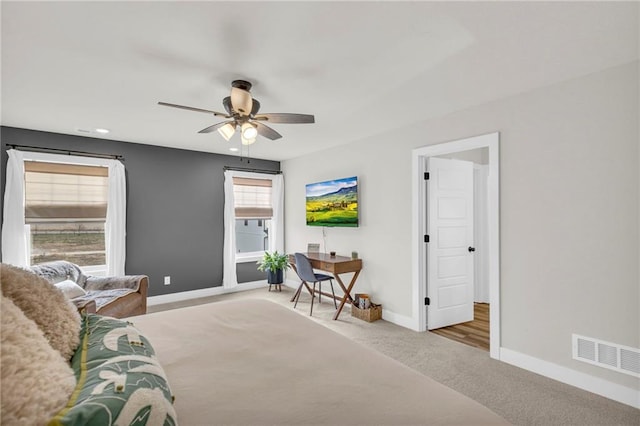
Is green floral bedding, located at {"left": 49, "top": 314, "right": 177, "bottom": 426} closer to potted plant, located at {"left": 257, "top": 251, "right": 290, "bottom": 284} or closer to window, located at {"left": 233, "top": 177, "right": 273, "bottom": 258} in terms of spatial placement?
potted plant, located at {"left": 257, "top": 251, "right": 290, "bottom": 284}

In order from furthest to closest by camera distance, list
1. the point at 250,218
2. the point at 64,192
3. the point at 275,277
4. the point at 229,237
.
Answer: the point at 250,218
the point at 275,277
the point at 229,237
the point at 64,192

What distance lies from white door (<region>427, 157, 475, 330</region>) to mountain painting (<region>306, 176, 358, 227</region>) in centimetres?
109

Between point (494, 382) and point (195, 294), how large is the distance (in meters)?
4.30

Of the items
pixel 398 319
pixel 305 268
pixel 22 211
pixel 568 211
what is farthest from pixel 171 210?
pixel 568 211

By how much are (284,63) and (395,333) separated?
3018 millimetres

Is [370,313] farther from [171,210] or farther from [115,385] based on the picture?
[115,385]

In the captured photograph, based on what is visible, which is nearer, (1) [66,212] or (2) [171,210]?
(1) [66,212]

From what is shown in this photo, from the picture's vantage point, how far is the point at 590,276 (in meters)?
2.42

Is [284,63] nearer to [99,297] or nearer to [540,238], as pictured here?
[540,238]

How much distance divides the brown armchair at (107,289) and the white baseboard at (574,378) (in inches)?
148

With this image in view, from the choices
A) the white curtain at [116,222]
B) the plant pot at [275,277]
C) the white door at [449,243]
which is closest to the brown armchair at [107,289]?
the white curtain at [116,222]

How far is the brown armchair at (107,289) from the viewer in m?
3.13

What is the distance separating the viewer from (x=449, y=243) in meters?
3.90

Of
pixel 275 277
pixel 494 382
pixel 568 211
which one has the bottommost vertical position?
pixel 494 382
